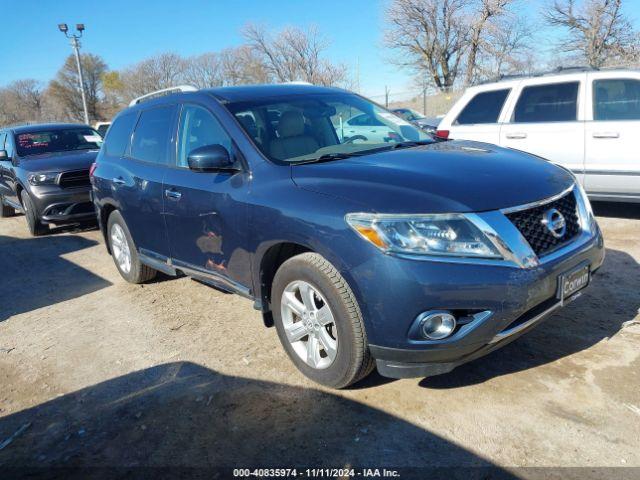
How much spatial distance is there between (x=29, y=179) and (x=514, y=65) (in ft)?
102

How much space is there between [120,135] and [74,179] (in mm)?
3354

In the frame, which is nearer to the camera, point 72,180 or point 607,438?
point 607,438

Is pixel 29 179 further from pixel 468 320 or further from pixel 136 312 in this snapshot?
pixel 468 320

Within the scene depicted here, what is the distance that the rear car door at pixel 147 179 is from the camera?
13.7ft

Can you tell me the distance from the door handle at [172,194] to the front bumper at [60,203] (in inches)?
184

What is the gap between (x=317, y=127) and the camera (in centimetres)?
373

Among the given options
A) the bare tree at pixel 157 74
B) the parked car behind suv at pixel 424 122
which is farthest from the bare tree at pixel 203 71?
the parked car behind suv at pixel 424 122

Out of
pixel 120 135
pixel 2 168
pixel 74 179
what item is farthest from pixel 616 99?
pixel 2 168

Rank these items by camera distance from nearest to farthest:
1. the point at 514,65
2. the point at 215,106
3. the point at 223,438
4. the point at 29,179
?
the point at 223,438, the point at 215,106, the point at 29,179, the point at 514,65

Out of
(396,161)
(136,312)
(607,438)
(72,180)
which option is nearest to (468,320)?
(607,438)

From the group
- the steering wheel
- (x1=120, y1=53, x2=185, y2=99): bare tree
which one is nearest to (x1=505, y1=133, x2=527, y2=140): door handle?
the steering wheel

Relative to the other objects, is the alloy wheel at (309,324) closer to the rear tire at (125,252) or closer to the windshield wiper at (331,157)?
the windshield wiper at (331,157)

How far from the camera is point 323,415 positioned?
2.80 m

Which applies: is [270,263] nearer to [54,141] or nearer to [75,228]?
[75,228]
